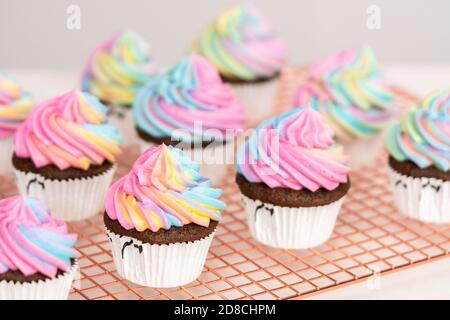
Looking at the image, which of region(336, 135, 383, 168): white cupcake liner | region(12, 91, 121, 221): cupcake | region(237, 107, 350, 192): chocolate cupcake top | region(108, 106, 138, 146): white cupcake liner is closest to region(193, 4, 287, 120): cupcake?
region(108, 106, 138, 146): white cupcake liner

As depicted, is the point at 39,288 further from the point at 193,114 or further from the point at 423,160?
the point at 423,160

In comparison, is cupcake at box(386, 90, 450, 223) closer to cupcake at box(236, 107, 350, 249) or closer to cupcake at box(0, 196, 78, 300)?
cupcake at box(236, 107, 350, 249)

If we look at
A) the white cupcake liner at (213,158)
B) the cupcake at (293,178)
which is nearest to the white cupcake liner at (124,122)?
the white cupcake liner at (213,158)

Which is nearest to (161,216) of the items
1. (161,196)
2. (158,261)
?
(161,196)

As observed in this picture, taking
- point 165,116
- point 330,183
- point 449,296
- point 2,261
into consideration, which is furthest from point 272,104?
point 2,261

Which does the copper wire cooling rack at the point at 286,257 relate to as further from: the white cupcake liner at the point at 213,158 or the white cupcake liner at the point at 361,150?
the white cupcake liner at the point at 361,150

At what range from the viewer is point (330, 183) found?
5.63m

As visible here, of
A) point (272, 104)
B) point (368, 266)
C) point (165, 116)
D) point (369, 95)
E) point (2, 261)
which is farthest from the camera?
point (272, 104)

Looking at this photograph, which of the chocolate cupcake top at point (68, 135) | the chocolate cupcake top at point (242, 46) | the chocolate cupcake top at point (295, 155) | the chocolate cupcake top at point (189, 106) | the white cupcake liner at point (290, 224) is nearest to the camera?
the chocolate cupcake top at point (295, 155)

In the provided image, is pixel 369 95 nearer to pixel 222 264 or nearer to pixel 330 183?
pixel 330 183

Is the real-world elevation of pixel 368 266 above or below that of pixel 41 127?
below

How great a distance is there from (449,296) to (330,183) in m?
0.85

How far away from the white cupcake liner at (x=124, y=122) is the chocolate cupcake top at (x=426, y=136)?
6.10ft

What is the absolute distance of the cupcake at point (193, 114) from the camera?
6273 mm
